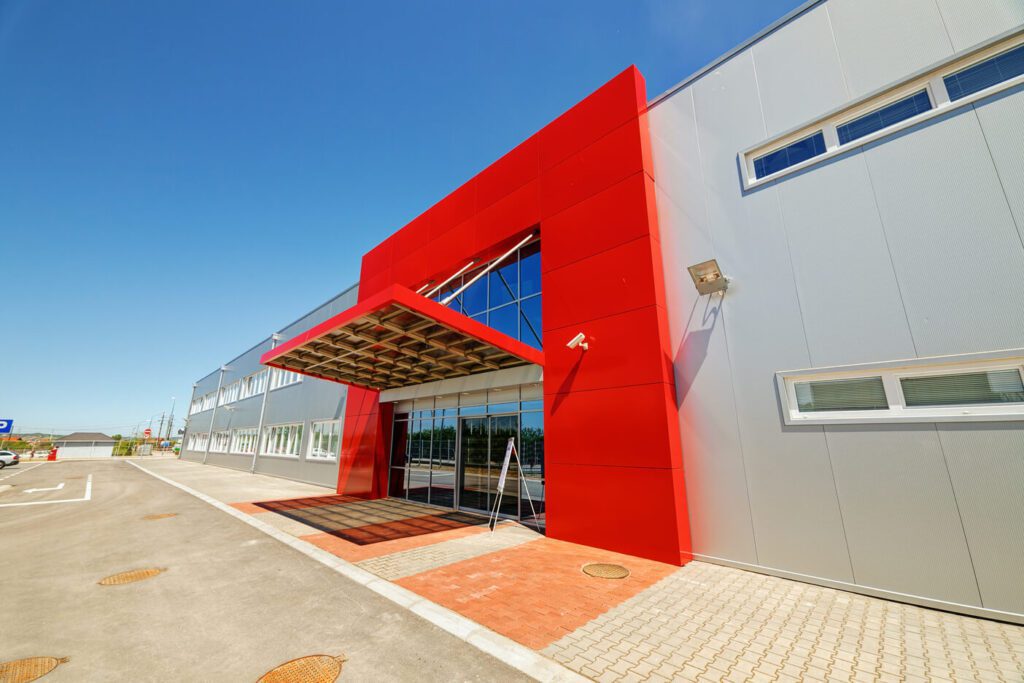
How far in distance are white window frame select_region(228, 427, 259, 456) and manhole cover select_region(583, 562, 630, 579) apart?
25294 millimetres

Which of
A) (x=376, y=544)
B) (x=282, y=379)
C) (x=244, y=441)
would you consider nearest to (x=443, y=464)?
(x=376, y=544)

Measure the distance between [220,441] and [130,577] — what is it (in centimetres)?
3321

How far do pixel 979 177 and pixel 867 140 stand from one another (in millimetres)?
1505

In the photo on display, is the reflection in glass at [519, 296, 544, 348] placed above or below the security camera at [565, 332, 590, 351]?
above

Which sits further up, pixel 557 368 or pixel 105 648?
pixel 557 368

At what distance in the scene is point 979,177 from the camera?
529 cm

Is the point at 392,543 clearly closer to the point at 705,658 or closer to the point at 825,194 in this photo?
the point at 705,658

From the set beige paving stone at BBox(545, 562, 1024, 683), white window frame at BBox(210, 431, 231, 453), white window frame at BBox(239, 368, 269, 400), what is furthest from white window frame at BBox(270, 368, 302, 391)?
beige paving stone at BBox(545, 562, 1024, 683)

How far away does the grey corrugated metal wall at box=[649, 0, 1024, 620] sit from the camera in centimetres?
496

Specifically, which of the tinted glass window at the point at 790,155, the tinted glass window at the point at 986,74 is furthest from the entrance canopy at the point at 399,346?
the tinted glass window at the point at 986,74

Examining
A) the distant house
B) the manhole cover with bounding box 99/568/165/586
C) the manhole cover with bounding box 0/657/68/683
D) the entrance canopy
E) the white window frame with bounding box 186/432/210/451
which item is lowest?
the manhole cover with bounding box 99/568/165/586

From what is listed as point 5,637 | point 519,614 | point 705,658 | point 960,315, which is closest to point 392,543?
point 519,614

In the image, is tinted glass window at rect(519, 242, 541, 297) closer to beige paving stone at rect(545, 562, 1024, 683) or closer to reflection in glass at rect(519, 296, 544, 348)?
reflection in glass at rect(519, 296, 544, 348)

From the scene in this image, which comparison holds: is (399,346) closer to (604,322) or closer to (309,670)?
(604,322)
